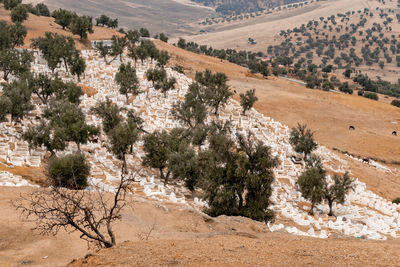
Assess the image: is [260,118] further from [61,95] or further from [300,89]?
[300,89]

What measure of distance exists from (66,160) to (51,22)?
81310mm

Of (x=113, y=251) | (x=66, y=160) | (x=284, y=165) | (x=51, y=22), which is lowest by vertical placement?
(x=284, y=165)

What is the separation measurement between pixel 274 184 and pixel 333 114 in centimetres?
4435

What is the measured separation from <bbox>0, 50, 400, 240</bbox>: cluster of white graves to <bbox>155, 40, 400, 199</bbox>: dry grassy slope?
5709 millimetres

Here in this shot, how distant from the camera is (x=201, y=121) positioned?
4253cm

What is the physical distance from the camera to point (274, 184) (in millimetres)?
31828

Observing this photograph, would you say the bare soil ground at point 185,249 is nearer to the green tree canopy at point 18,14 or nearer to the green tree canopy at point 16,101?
the green tree canopy at point 16,101

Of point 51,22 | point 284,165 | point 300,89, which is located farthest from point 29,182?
point 51,22

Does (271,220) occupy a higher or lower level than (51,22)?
lower

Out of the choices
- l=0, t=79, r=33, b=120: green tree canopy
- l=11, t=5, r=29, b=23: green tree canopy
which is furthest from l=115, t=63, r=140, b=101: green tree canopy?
l=11, t=5, r=29, b=23: green tree canopy

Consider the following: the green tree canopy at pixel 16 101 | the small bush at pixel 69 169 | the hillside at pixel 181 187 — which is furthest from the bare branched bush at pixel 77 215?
the green tree canopy at pixel 16 101

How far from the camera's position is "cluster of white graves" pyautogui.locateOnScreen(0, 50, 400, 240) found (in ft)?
75.5

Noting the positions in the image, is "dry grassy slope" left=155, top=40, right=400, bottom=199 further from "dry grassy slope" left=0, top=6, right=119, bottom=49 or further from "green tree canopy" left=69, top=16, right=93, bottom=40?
"green tree canopy" left=69, top=16, right=93, bottom=40

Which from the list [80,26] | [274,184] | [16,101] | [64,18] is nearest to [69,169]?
[16,101]
